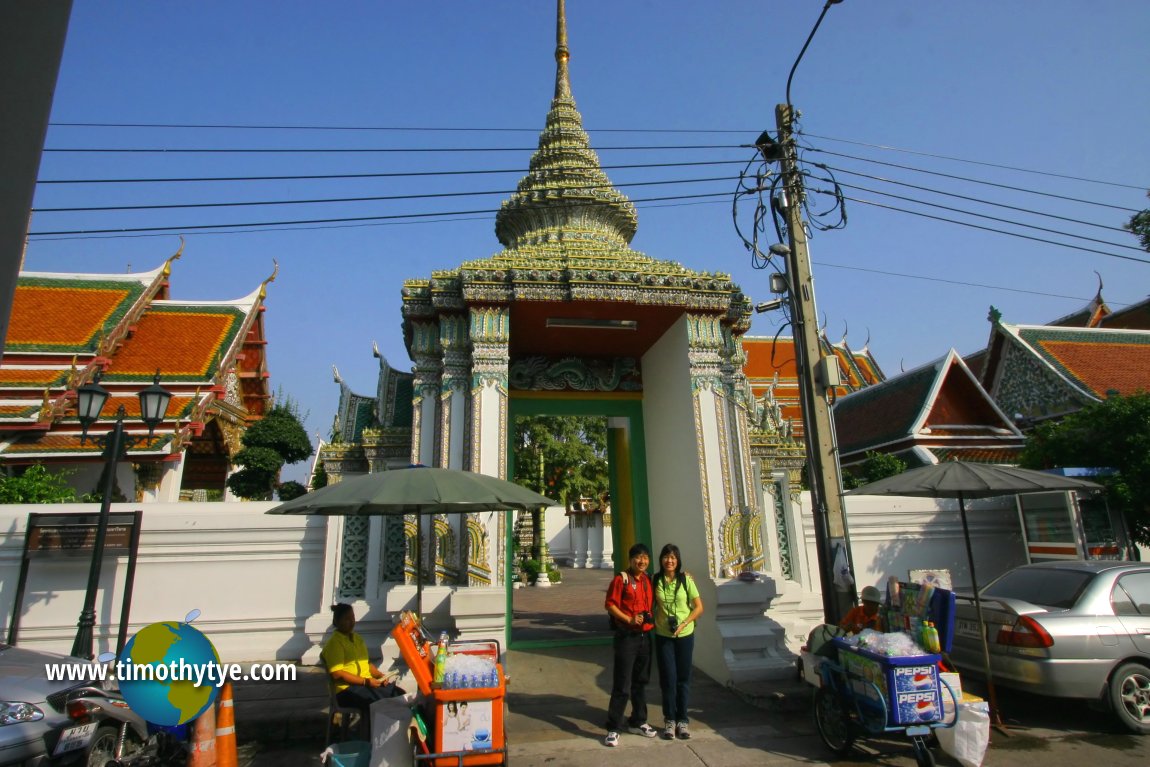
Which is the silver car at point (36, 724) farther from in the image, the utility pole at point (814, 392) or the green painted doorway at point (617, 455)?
the utility pole at point (814, 392)

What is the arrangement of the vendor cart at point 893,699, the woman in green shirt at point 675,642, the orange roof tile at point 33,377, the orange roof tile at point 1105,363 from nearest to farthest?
1. the vendor cart at point 893,699
2. the woman in green shirt at point 675,642
3. the orange roof tile at point 33,377
4. the orange roof tile at point 1105,363

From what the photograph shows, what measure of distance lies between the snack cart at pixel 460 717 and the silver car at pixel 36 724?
7.58 ft

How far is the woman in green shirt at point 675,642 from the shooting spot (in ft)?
16.3

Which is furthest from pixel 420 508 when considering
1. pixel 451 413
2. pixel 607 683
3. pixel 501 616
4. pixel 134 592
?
pixel 134 592

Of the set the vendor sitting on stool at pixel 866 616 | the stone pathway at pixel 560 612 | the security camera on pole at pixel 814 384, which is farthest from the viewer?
the stone pathway at pixel 560 612

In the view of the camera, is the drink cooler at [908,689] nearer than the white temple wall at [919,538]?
Yes

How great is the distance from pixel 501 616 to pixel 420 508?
57.3 inches

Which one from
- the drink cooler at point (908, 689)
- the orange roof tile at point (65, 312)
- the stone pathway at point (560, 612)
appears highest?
the orange roof tile at point (65, 312)

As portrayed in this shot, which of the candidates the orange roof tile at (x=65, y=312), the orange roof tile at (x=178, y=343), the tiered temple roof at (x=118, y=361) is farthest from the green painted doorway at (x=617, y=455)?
the orange roof tile at (x=65, y=312)

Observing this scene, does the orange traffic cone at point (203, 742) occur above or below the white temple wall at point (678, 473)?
below

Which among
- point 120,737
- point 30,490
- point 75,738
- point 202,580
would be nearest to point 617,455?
point 202,580

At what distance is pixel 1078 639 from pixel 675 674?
3.24 meters

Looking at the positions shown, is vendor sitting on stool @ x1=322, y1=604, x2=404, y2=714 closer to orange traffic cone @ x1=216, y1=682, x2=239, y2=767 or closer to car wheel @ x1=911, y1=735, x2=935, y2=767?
orange traffic cone @ x1=216, y1=682, x2=239, y2=767

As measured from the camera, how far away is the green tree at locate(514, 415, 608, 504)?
23031 millimetres
